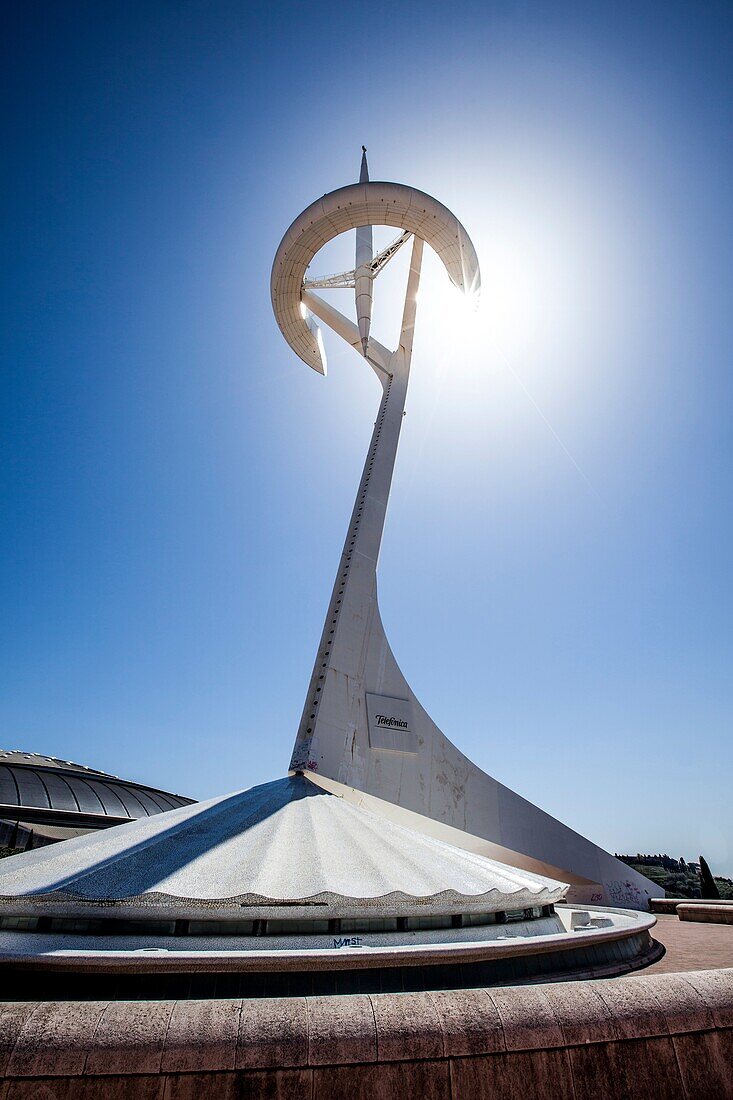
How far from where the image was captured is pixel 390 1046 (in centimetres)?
297

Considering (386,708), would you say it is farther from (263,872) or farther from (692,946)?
(263,872)

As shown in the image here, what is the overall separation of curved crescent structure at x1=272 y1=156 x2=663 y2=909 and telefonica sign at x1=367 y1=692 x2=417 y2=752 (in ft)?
0.10

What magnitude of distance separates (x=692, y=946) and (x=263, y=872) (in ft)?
23.7

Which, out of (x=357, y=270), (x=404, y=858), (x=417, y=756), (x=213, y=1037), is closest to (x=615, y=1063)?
(x=213, y=1037)

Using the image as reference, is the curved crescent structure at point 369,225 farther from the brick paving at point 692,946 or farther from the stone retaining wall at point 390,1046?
the stone retaining wall at point 390,1046

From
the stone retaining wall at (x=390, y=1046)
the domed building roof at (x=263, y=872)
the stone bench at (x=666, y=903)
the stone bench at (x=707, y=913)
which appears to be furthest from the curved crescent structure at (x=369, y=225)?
the stone retaining wall at (x=390, y=1046)

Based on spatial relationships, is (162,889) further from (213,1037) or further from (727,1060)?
(727,1060)

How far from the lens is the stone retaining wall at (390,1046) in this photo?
2713mm

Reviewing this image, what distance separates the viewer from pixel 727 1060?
3.33 m

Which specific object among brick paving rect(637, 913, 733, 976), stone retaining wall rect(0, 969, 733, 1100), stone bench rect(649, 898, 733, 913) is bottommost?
stone bench rect(649, 898, 733, 913)

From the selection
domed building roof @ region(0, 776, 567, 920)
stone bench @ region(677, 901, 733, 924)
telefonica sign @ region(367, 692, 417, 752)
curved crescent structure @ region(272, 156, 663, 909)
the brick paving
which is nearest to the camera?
domed building roof @ region(0, 776, 567, 920)

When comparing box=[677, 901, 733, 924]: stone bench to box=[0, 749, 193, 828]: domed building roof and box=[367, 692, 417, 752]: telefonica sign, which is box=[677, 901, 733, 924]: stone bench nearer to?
box=[367, 692, 417, 752]: telefonica sign

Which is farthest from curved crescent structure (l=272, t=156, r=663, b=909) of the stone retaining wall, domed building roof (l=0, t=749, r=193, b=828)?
domed building roof (l=0, t=749, r=193, b=828)

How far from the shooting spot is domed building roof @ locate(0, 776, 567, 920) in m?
4.90
